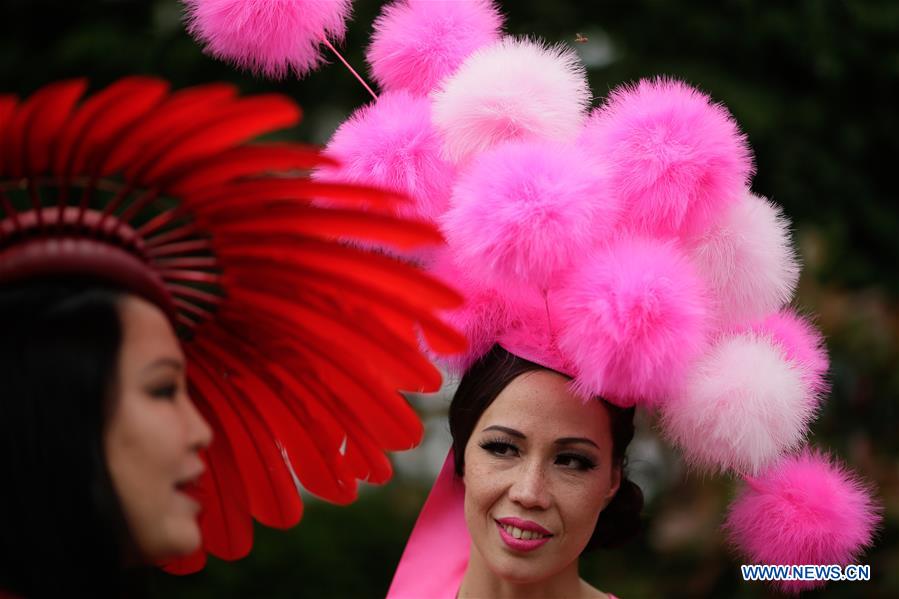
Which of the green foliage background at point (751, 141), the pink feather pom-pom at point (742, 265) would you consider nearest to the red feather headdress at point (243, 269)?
the pink feather pom-pom at point (742, 265)

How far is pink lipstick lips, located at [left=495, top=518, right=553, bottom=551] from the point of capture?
266cm

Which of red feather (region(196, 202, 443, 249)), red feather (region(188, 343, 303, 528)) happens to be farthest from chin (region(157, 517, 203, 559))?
red feather (region(196, 202, 443, 249))

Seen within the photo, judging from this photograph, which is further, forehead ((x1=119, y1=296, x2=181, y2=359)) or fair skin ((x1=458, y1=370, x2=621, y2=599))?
fair skin ((x1=458, y1=370, x2=621, y2=599))

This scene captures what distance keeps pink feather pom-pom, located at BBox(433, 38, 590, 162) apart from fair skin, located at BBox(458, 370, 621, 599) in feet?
1.90

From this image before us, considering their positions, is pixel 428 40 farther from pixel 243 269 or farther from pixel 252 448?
pixel 252 448

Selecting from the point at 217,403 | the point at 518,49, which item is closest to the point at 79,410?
the point at 217,403

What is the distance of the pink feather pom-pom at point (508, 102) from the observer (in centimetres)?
260

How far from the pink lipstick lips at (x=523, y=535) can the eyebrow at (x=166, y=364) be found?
926 millimetres

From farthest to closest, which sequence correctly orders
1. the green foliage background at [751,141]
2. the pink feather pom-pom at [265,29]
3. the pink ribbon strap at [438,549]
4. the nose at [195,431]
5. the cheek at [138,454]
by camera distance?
the green foliage background at [751,141] < the pink ribbon strap at [438,549] < the pink feather pom-pom at [265,29] < the nose at [195,431] < the cheek at [138,454]

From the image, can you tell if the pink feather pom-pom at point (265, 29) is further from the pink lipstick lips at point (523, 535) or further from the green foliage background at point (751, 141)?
the green foliage background at point (751, 141)

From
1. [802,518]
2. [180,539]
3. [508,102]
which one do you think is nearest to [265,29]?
[508,102]

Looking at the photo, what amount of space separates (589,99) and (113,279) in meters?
1.23

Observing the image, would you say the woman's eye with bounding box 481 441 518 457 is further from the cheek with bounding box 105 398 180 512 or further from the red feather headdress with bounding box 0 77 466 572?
the cheek with bounding box 105 398 180 512

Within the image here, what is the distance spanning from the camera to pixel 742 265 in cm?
262
